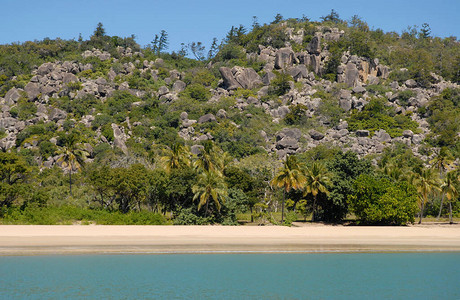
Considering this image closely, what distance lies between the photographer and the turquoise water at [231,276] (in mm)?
28234

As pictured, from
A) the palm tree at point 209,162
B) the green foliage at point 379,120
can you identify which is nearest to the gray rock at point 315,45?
the green foliage at point 379,120

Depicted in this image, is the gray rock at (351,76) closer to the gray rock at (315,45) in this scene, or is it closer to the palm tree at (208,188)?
the gray rock at (315,45)

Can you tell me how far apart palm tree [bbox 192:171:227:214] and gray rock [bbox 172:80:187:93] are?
272ft

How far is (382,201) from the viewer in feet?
178

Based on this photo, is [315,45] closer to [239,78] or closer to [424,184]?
[239,78]

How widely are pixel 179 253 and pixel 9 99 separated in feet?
312

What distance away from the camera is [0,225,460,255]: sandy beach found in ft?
125

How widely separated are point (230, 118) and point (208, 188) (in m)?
66.5

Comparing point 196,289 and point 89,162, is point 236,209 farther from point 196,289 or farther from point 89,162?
point 89,162

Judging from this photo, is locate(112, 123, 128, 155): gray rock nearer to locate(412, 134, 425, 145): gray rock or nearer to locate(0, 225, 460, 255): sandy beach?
locate(0, 225, 460, 255): sandy beach

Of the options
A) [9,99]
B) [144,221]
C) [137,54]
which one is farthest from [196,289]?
[137,54]

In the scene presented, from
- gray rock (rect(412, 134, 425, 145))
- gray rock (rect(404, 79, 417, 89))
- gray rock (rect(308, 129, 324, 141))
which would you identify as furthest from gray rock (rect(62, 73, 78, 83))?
gray rock (rect(404, 79, 417, 89))

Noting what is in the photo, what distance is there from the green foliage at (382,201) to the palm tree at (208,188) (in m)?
15.5

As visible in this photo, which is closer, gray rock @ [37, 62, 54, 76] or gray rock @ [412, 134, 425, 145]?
gray rock @ [412, 134, 425, 145]
